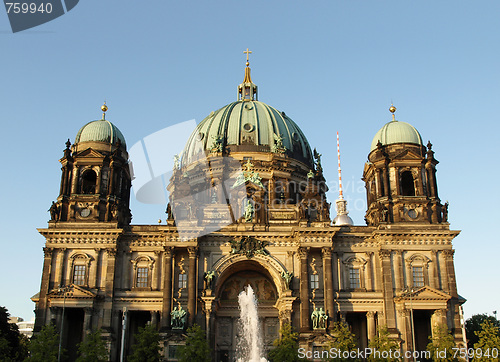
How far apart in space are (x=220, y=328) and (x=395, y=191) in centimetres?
2169

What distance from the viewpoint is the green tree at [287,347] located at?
46.3 metres

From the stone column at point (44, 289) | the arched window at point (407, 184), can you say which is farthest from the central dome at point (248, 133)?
the stone column at point (44, 289)

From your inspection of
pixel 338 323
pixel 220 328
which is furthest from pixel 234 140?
pixel 338 323

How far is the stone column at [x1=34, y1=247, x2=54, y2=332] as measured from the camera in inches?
2037

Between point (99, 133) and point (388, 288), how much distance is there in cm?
3220

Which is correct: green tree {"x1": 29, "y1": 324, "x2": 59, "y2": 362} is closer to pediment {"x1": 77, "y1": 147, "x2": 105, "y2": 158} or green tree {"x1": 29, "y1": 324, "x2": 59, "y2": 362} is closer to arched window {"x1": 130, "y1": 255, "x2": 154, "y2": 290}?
arched window {"x1": 130, "y1": 255, "x2": 154, "y2": 290}

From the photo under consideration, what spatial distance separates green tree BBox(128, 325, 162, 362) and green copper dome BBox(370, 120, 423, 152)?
1157 inches

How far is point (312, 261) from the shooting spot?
180 feet

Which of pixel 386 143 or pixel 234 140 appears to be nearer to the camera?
pixel 386 143

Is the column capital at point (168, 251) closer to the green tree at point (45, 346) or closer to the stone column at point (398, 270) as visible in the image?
the green tree at point (45, 346)

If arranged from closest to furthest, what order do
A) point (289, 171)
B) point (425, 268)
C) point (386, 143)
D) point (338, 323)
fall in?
point (338, 323), point (425, 268), point (386, 143), point (289, 171)

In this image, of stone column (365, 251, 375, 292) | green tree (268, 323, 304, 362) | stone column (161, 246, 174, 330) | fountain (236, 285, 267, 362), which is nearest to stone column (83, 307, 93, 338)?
stone column (161, 246, 174, 330)

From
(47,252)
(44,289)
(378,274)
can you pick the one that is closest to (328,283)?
(378,274)

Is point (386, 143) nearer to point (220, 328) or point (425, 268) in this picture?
point (425, 268)
